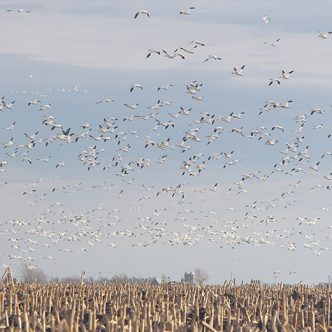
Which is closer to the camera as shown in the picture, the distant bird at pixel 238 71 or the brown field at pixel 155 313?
the brown field at pixel 155 313

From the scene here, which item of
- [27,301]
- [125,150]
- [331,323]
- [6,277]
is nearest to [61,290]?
[6,277]

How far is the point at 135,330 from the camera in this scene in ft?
49.1

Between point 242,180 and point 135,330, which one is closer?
point 135,330

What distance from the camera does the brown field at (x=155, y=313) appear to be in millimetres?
16141

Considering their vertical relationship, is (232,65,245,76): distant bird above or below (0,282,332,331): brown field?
above

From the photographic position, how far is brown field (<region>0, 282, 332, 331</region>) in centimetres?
1614

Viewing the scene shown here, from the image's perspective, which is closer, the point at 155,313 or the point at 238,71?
the point at 155,313

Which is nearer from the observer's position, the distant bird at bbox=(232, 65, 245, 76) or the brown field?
the brown field

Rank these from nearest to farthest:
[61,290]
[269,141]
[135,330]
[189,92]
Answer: [135,330]
[61,290]
[189,92]
[269,141]

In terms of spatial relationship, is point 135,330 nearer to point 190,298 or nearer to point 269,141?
point 190,298

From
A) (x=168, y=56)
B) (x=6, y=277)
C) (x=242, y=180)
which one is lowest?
(x=6, y=277)

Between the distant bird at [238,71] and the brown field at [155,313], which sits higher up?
the distant bird at [238,71]

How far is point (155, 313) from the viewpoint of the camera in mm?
19453

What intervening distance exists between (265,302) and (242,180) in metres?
25.6
